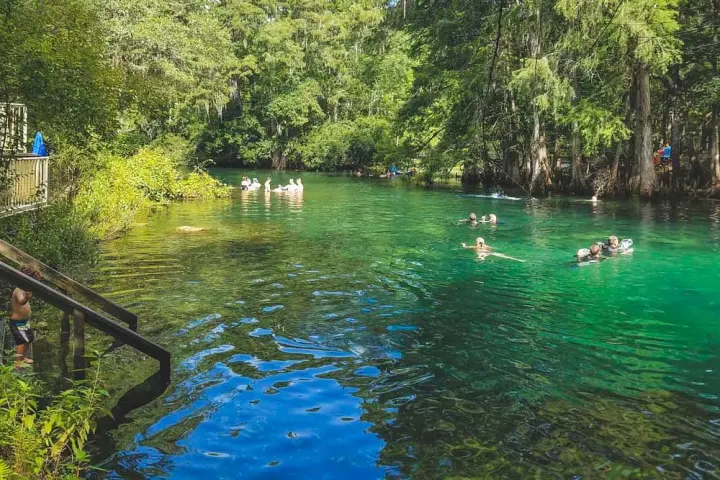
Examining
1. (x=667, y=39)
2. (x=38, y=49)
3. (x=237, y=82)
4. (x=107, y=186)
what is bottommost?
(x=107, y=186)

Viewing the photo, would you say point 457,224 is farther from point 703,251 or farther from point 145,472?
point 145,472

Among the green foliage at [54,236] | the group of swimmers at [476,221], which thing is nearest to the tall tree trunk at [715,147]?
the group of swimmers at [476,221]

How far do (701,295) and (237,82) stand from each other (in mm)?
66259

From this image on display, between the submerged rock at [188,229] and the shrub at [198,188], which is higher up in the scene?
the shrub at [198,188]

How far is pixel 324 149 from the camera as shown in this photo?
229 feet

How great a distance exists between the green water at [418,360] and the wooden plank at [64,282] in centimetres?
70

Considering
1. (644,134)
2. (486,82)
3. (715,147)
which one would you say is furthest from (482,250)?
(715,147)

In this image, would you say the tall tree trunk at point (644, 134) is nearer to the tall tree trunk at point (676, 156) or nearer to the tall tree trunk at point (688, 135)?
the tall tree trunk at point (676, 156)

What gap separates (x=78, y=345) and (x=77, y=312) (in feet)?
1.75

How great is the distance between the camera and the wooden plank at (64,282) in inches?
291

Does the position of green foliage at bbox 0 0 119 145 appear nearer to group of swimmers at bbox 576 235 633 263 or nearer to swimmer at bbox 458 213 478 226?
group of swimmers at bbox 576 235 633 263

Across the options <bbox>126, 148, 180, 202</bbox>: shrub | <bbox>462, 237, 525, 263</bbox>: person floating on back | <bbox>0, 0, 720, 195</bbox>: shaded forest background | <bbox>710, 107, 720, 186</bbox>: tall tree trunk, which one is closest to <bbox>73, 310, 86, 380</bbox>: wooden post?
<bbox>0, 0, 720, 195</bbox>: shaded forest background

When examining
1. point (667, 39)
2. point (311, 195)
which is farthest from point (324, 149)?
point (667, 39)

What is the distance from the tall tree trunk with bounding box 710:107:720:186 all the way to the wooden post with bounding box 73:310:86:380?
108ft
